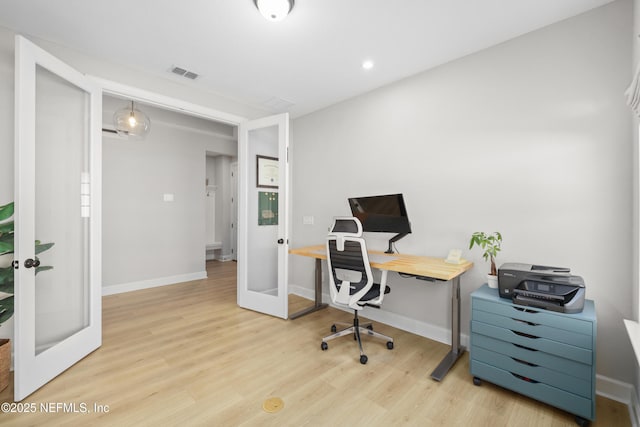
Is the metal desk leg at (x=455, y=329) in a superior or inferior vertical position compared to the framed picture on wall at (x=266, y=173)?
inferior

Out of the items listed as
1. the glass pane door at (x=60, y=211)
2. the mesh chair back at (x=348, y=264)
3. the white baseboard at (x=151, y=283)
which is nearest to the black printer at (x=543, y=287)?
the mesh chair back at (x=348, y=264)

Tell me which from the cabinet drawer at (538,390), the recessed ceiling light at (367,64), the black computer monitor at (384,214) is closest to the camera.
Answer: the cabinet drawer at (538,390)

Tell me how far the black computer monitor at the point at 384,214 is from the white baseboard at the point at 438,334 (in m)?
0.80

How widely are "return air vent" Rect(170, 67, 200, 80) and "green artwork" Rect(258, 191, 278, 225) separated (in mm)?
1518

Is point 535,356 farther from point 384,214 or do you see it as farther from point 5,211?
point 5,211

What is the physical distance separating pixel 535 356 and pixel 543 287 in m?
0.46

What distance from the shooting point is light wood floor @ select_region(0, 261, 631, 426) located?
1.80 m

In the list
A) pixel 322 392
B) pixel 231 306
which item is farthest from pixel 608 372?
pixel 231 306

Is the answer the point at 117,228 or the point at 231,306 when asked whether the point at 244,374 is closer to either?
the point at 231,306

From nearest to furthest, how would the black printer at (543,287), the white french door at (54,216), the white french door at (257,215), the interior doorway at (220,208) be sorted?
the black printer at (543,287) → the white french door at (54,216) → the white french door at (257,215) → the interior doorway at (220,208)

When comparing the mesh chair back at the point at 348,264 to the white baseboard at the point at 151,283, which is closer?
the mesh chair back at the point at 348,264

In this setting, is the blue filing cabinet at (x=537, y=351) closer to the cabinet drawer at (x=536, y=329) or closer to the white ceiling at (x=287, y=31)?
the cabinet drawer at (x=536, y=329)

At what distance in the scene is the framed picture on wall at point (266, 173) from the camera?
3.71 metres

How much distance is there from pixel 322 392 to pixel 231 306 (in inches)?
84.4
